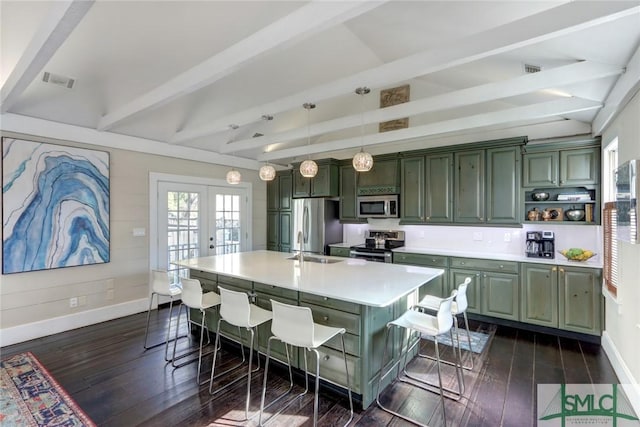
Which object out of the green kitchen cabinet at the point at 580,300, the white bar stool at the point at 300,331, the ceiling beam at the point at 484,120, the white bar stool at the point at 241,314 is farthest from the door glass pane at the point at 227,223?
the green kitchen cabinet at the point at 580,300

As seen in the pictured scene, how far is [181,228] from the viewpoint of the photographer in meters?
4.92

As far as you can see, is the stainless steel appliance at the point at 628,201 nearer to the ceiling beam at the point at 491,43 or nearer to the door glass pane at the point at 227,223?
the ceiling beam at the point at 491,43

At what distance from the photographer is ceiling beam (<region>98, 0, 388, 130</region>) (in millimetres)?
1725

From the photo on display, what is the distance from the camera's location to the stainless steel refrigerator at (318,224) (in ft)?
18.0

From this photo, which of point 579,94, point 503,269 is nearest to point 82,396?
point 503,269

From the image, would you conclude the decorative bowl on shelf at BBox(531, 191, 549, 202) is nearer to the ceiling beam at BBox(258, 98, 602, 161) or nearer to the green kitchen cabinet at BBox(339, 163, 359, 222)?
the ceiling beam at BBox(258, 98, 602, 161)

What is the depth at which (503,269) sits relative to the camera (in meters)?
3.80

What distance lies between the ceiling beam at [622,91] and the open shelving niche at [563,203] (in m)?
0.87

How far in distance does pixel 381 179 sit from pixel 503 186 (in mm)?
1803

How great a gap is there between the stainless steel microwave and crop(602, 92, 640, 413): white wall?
270 cm

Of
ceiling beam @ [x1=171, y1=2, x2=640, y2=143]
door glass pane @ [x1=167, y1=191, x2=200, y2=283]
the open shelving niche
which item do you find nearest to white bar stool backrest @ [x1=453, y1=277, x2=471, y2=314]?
ceiling beam @ [x1=171, y1=2, x2=640, y2=143]

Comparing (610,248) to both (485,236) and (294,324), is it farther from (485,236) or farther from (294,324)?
(294,324)

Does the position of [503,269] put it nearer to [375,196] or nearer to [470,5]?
[375,196]

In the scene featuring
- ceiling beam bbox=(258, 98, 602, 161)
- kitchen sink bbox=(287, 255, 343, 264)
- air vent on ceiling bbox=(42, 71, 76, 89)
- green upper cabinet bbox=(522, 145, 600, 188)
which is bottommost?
kitchen sink bbox=(287, 255, 343, 264)
